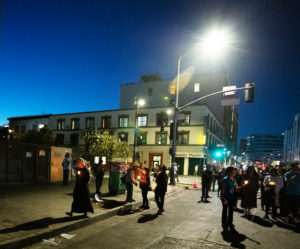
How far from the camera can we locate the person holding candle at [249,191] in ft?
27.7

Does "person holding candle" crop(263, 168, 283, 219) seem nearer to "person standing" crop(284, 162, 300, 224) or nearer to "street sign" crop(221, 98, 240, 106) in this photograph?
"person standing" crop(284, 162, 300, 224)

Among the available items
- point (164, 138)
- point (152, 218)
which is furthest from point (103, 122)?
point (152, 218)

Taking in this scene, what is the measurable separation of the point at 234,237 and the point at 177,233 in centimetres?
142

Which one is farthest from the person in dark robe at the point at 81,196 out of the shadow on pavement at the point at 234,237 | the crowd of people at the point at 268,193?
the crowd of people at the point at 268,193

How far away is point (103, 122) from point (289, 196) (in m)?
36.6

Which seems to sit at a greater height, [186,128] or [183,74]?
[183,74]

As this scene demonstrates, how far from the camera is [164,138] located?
36.9 meters

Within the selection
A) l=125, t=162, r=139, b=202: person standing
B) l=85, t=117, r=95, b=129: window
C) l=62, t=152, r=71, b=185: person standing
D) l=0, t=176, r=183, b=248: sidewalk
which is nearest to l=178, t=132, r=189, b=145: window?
l=85, t=117, r=95, b=129: window

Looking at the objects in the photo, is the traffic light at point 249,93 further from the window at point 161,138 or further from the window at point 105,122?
the window at point 105,122

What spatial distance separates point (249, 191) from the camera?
28.2 feet

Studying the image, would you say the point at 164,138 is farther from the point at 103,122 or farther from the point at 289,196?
the point at 289,196

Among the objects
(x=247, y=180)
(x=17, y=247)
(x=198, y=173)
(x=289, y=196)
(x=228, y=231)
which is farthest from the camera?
(x=198, y=173)

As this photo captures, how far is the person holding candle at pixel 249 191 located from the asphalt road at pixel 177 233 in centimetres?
42

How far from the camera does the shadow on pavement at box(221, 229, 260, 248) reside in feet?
17.8
